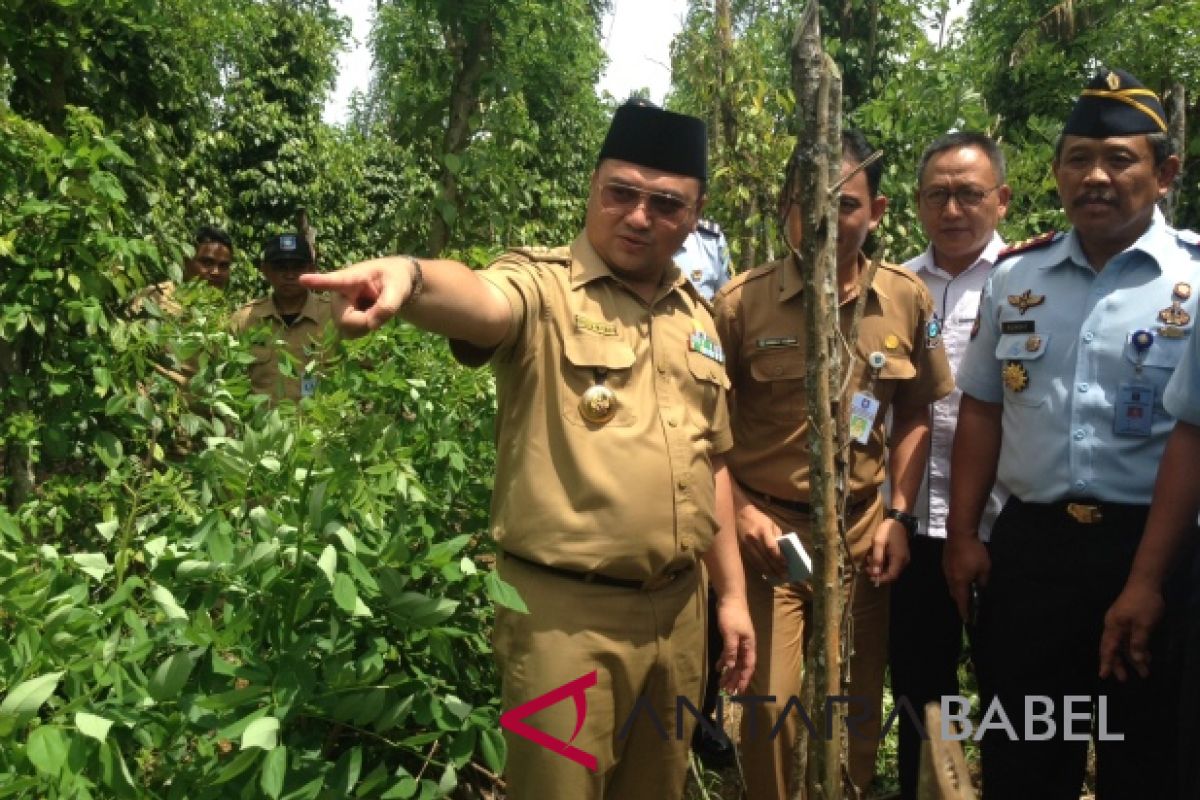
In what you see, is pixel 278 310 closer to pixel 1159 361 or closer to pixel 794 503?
pixel 794 503

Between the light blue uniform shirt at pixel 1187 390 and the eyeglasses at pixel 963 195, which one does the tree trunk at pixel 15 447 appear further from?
the light blue uniform shirt at pixel 1187 390

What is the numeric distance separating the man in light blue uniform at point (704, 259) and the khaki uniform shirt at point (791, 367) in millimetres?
1099

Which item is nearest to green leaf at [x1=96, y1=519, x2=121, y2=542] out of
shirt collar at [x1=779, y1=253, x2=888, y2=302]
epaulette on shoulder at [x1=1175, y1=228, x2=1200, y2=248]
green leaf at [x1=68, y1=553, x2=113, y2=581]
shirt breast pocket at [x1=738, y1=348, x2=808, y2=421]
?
green leaf at [x1=68, y1=553, x2=113, y2=581]

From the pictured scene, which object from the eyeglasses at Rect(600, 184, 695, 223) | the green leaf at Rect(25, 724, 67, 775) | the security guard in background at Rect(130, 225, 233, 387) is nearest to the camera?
the green leaf at Rect(25, 724, 67, 775)

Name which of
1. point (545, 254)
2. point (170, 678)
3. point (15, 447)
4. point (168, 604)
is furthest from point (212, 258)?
point (170, 678)

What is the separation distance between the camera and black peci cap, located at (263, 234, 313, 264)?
4.67 metres

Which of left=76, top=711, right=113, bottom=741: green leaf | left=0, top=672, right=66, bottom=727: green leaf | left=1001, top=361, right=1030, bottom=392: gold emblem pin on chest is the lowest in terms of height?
left=76, top=711, right=113, bottom=741: green leaf

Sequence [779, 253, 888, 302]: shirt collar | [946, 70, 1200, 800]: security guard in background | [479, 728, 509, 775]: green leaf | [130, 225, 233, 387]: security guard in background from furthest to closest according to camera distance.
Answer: [130, 225, 233, 387]: security guard in background, [779, 253, 888, 302]: shirt collar, [946, 70, 1200, 800]: security guard in background, [479, 728, 509, 775]: green leaf

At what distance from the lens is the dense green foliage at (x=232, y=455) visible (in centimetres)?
144

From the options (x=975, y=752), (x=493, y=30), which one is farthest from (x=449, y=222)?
(x=975, y=752)

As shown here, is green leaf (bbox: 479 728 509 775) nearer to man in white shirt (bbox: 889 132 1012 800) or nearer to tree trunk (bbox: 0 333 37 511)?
man in white shirt (bbox: 889 132 1012 800)

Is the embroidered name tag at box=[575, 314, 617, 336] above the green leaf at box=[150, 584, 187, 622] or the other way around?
above

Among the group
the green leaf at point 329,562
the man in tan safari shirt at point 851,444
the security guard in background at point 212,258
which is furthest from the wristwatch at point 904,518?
the security guard in background at point 212,258

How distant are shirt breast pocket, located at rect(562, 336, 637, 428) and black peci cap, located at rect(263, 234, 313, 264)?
302 centimetres
